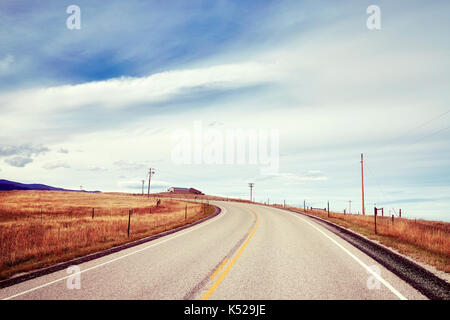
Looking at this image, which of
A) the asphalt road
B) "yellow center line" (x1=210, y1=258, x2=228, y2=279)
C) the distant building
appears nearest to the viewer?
the asphalt road

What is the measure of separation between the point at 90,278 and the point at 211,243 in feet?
19.2

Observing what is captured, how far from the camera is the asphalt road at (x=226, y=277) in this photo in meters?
5.67

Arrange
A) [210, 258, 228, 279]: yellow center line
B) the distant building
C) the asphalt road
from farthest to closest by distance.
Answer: the distant building
[210, 258, 228, 279]: yellow center line
the asphalt road

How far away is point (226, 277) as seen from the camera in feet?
22.3

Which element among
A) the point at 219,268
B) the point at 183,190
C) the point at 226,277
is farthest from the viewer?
the point at 183,190

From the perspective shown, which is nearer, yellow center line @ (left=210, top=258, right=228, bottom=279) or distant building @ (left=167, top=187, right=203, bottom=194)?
yellow center line @ (left=210, top=258, right=228, bottom=279)

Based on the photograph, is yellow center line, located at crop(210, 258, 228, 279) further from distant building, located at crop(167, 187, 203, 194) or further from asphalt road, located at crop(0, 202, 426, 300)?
distant building, located at crop(167, 187, 203, 194)

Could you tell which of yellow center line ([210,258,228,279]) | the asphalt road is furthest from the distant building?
yellow center line ([210,258,228,279])

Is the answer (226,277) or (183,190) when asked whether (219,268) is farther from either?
(183,190)

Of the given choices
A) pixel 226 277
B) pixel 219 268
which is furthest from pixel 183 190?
pixel 226 277

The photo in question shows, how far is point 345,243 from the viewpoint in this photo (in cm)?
1200

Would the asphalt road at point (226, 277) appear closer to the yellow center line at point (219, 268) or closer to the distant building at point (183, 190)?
the yellow center line at point (219, 268)

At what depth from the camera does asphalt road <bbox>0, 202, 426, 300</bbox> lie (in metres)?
5.67
